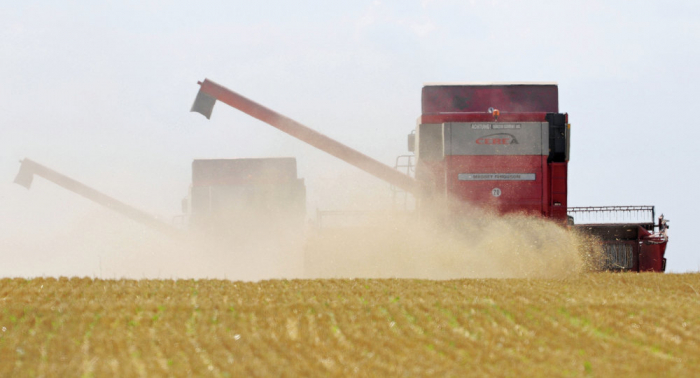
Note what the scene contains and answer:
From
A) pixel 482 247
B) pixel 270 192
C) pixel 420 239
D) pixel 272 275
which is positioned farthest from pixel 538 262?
pixel 270 192

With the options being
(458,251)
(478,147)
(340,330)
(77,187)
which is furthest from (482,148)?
(77,187)

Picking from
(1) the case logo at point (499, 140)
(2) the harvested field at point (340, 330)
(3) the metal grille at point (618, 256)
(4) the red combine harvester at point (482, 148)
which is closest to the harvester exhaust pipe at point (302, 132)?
(4) the red combine harvester at point (482, 148)

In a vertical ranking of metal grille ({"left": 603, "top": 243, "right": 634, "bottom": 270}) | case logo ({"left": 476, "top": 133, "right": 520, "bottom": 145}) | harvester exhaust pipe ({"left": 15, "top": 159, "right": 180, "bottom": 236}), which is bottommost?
metal grille ({"left": 603, "top": 243, "right": 634, "bottom": 270})

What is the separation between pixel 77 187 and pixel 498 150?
987 centimetres

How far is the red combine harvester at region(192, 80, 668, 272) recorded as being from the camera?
40.5 ft

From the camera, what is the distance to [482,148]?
12398 millimetres

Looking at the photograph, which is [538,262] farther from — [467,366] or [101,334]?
[101,334]

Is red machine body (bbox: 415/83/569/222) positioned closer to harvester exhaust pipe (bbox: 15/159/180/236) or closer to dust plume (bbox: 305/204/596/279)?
dust plume (bbox: 305/204/596/279)

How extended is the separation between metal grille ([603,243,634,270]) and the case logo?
9.70ft

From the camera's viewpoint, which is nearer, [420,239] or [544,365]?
[544,365]

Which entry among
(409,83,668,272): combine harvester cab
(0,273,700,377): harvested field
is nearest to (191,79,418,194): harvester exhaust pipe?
(409,83,668,272): combine harvester cab

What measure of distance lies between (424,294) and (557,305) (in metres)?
1.55

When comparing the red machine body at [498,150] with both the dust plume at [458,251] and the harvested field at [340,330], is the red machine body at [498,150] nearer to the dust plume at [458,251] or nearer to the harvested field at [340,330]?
the dust plume at [458,251]

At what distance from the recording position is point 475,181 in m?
12.3
